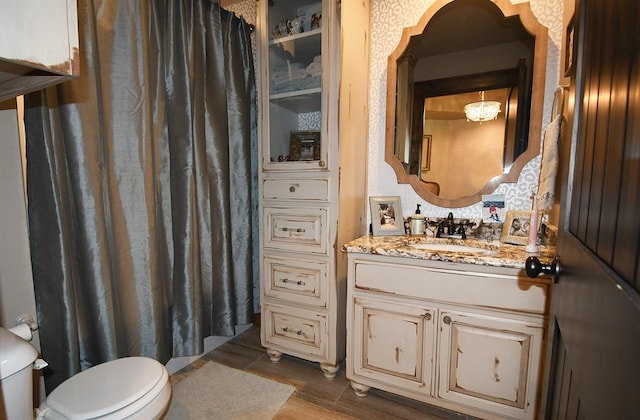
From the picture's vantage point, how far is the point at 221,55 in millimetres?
1896

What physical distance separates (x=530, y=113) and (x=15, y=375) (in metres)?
2.31

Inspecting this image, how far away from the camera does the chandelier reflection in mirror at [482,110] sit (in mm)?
1652

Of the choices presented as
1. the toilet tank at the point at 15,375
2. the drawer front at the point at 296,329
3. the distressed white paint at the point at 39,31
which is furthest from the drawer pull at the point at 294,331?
the distressed white paint at the point at 39,31

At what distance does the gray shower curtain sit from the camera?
1.22m

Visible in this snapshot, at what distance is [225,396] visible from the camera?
1643 millimetres

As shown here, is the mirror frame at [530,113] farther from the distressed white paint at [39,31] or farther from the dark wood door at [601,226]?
the distressed white paint at [39,31]

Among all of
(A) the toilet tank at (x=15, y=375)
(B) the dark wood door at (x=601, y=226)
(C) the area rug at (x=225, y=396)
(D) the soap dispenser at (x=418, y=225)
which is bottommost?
(C) the area rug at (x=225, y=396)

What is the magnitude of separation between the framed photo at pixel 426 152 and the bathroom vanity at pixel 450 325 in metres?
Result: 0.51

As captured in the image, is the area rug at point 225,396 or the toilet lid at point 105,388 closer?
the toilet lid at point 105,388

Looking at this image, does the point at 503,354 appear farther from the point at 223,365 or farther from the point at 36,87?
the point at 36,87

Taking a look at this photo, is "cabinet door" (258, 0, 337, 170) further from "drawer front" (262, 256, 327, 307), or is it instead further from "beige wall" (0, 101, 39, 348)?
"beige wall" (0, 101, 39, 348)

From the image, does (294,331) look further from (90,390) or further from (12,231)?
(12,231)

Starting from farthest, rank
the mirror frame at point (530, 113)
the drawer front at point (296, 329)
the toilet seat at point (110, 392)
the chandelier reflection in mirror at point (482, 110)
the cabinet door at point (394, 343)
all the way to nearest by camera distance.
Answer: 1. the drawer front at point (296, 329)
2. the chandelier reflection in mirror at point (482, 110)
3. the mirror frame at point (530, 113)
4. the cabinet door at point (394, 343)
5. the toilet seat at point (110, 392)

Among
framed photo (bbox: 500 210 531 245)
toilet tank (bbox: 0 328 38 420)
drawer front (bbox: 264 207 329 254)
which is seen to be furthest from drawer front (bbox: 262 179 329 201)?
toilet tank (bbox: 0 328 38 420)
